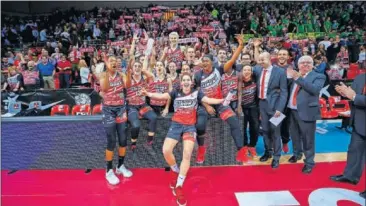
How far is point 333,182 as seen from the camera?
454 cm

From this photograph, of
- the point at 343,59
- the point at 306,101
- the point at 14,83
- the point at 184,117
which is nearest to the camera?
the point at 184,117

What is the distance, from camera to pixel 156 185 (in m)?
4.62

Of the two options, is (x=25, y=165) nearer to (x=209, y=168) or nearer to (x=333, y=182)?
(x=209, y=168)

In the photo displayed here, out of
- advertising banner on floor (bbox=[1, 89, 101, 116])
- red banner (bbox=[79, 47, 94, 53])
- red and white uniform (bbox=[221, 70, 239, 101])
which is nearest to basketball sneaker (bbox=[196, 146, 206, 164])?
red and white uniform (bbox=[221, 70, 239, 101])

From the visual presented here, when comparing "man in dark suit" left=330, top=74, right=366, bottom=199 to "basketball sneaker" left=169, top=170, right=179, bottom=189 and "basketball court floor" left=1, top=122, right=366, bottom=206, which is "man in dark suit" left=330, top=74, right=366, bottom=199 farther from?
"basketball sneaker" left=169, top=170, right=179, bottom=189

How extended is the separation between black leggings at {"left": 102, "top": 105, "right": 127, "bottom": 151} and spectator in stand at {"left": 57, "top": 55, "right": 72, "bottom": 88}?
548 cm

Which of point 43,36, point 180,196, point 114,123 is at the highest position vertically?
point 43,36

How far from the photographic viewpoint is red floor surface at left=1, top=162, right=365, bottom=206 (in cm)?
421

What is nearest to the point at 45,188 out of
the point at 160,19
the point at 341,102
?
the point at 341,102

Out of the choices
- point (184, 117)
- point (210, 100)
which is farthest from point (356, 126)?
point (184, 117)

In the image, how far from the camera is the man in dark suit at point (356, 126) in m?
3.63

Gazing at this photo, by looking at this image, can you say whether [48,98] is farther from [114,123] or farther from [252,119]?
[252,119]

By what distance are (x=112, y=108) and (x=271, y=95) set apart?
2.25 m

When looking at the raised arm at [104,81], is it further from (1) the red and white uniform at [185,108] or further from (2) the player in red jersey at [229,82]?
(2) the player in red jersey at [229,82]
